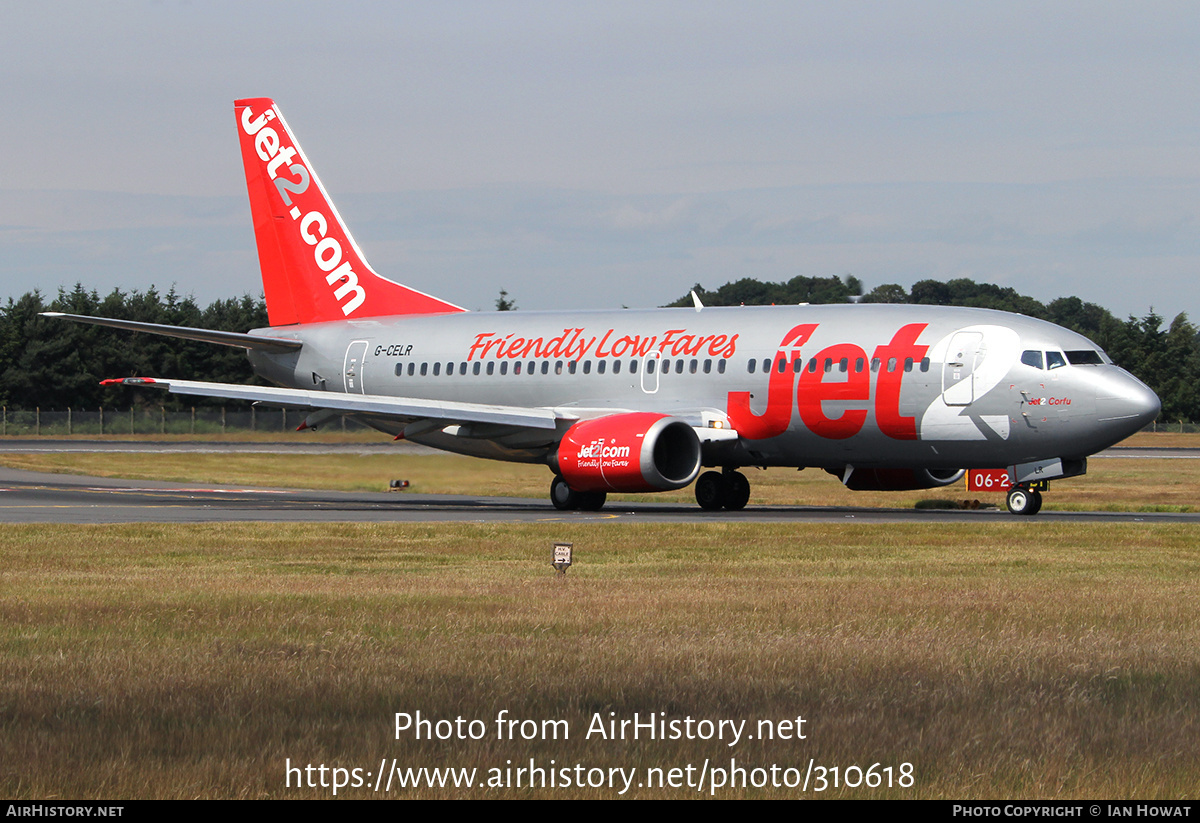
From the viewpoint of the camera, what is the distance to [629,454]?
28.1m

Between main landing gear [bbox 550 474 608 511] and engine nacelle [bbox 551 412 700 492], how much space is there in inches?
41.8

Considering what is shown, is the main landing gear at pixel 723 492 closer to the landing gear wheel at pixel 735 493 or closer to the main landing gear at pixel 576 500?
the landing gear wheel at pixel 735 493

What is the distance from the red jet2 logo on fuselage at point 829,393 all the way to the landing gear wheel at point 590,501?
→ 3.13 m

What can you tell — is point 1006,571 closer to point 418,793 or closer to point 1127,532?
point 1127,532

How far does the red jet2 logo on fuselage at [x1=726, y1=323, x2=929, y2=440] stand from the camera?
92.1 ft

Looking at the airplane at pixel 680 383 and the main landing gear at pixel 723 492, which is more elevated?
the airplane at pixel 680 383

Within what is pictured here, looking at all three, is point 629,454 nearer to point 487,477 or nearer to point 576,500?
point 576,500

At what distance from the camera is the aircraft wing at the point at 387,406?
30672 mm

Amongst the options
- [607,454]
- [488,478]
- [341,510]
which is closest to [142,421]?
[488,478]

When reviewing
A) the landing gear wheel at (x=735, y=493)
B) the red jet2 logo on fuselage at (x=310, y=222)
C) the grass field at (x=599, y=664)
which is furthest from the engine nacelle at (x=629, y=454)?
the red jet2 logo on fuselage at (x=310, y=222)

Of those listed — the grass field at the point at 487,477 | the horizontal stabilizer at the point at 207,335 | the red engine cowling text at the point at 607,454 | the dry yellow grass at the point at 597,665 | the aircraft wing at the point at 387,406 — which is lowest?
the grass field at the point at 487,477

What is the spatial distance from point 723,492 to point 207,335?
12006 mm
